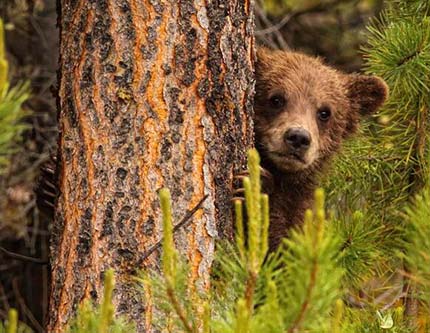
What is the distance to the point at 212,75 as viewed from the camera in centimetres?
337

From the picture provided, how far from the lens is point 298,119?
4.80 m

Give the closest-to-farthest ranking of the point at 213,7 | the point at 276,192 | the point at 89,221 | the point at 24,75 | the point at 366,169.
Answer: the point at 89,221 → the point at 213,7 → the point at 366,169 → the point at 276,192 → the point at 24,75

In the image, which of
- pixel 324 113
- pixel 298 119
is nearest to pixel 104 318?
pixel 298 119

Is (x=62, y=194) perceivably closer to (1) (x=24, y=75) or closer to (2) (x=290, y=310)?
(2) (x=290, y=310)

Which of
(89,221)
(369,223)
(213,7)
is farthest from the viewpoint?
(369,223)

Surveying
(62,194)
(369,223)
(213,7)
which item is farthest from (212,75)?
(369,223)

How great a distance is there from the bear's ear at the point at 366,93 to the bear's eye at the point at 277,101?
49 centimetres

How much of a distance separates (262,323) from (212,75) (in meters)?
1.40

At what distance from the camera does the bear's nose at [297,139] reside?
14.8 feet

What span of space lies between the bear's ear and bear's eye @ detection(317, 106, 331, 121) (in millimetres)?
199

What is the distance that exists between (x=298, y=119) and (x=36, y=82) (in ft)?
10.2

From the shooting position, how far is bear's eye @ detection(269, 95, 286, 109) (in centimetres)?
488

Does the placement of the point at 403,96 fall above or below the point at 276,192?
above

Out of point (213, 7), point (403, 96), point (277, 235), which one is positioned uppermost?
point (213, 7)
